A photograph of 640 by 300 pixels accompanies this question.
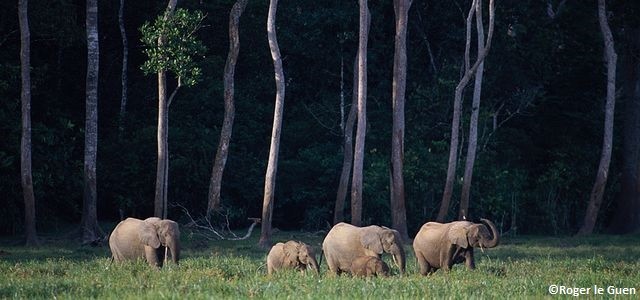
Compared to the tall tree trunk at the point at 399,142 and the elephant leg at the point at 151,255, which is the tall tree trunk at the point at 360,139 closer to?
the tall tree trunk at the point at 399,142

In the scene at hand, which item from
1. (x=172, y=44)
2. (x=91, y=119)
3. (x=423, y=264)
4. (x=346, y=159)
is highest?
(x=172, y=44)

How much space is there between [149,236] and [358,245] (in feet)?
15.0

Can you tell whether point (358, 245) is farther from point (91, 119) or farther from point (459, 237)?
point (91, 119)

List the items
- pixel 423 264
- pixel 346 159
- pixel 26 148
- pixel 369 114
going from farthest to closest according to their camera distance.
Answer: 1. pixel 369 114
2. pixel 346 159
3. pixel 26 148
4. pixel 423 264

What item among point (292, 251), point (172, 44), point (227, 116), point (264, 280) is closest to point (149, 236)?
point (292, 251)

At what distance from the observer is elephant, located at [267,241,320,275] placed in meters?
23.5

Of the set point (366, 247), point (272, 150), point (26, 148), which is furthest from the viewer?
point (272, 150)

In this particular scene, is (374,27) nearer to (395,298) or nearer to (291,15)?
(291,15)

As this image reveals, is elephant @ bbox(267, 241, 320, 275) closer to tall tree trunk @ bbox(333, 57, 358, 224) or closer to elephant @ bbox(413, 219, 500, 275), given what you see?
elephant @ bbox(413, 219, 500, 275)

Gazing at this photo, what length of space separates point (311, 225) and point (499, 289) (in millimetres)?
26588

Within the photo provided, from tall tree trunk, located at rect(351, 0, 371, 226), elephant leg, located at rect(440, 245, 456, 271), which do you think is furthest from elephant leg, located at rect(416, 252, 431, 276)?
tall tree trunk, located at rect(351, 0, 371, 226)

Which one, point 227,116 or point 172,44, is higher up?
point 172,44

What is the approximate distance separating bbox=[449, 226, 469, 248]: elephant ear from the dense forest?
1855cm

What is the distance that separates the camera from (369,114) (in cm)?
4828
